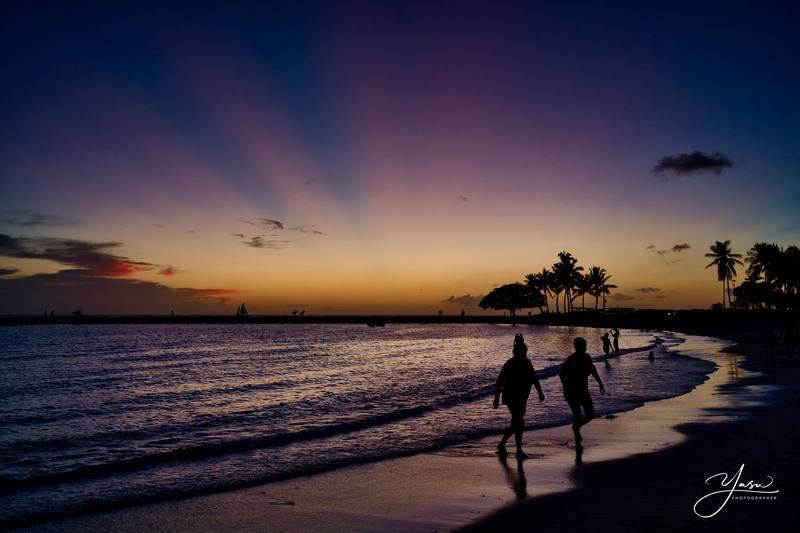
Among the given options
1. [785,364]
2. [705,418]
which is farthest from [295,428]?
[785,364]

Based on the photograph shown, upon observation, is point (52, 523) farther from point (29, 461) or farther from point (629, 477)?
point (629, 477)

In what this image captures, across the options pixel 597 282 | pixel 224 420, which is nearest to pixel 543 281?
pixel 597 282

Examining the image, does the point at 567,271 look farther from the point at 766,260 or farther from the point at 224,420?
the point at 224,420

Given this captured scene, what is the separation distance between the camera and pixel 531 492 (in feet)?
27.0

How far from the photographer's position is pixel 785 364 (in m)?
27.4

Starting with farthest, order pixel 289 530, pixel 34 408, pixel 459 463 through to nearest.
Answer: pixel 34 408 < pixel 459 463 < pixel 289 530

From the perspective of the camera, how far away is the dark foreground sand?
6.93 m

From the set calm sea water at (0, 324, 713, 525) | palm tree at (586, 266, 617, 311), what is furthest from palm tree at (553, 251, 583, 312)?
calm sea water at (0, 324, 713, 525)

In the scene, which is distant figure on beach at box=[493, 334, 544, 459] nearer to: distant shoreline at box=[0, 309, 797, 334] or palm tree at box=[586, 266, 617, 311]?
distant shoreline at box=[0, 309, 797, 334]

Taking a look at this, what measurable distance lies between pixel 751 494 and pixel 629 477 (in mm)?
1779

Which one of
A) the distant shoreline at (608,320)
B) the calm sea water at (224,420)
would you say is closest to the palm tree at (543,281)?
the distant shoreline at (608,320)

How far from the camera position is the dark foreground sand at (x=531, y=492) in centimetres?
693
